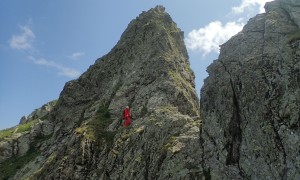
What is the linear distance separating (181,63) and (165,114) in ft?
88.5

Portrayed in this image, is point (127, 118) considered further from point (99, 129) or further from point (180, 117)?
point (180, 117)

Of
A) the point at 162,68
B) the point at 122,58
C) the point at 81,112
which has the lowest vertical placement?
the point at 81,112

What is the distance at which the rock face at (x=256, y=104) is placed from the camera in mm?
27984

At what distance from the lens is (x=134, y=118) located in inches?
2264

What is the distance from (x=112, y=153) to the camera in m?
48.0

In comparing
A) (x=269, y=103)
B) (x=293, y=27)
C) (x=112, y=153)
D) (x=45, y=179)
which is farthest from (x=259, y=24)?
(x=45, y=179)

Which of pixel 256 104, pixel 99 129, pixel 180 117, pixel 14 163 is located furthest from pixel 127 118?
pixel 14 163

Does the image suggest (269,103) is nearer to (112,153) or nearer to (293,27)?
(293,27)

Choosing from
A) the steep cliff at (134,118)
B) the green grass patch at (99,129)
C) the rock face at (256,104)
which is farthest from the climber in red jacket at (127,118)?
the rock face at (256,104)

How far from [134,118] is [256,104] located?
2875cm

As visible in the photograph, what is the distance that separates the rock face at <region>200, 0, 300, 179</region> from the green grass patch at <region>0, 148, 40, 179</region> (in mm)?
43052

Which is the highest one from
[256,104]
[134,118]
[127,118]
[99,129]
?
[134,118]

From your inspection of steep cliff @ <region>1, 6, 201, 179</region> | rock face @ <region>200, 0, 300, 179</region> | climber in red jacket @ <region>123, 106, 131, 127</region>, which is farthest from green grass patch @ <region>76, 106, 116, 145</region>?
rock face @ <region>200, 0, 300, 179</region>

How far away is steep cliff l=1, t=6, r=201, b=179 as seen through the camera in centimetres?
4193
